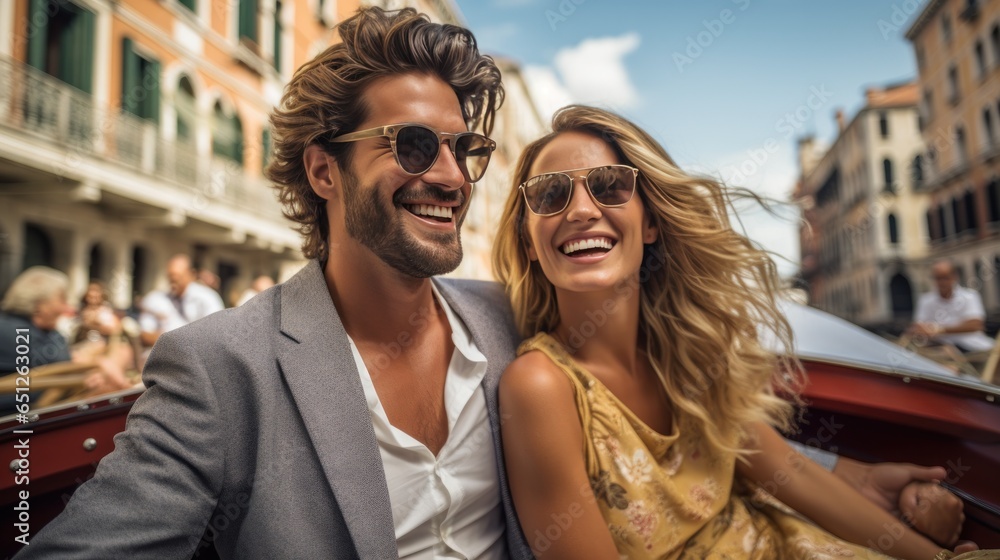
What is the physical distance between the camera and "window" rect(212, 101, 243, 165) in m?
10.7

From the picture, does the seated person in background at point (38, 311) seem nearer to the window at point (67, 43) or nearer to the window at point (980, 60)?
the window at point (67, 43)

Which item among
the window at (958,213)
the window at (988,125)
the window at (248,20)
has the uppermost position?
the window at (988,125)

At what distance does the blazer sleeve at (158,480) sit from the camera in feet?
3.21

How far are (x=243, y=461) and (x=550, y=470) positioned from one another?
666 mm

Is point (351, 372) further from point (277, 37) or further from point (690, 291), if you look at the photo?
point (277, 37)

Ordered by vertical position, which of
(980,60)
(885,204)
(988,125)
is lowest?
(885,204)

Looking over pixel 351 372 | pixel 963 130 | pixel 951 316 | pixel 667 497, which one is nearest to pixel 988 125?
pixel 963 130

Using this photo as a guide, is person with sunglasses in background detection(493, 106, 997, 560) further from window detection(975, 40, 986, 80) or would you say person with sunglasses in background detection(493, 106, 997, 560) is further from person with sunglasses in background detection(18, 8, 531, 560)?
window detection(975, 40, 986, 80)

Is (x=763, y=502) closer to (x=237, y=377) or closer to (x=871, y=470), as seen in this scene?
(x=871, y=470)

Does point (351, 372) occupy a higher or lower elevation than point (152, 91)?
lower

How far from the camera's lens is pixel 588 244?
1.44m

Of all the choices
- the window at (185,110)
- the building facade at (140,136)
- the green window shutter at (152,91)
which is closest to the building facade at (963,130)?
the building facade at (140,136)

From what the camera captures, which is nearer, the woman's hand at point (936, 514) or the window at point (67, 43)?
the woman's hand at point (936, 514)

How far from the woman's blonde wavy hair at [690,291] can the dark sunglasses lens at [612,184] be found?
85mm
